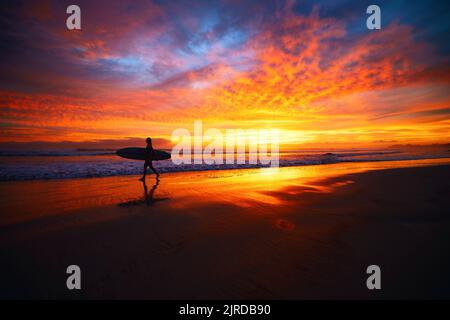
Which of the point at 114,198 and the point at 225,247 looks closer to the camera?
the point at 225,247

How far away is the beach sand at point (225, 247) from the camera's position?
2.66m

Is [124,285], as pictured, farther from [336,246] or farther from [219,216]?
[336,246]

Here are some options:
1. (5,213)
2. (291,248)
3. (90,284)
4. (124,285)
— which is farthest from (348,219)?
(5,213)

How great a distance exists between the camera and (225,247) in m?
3.68

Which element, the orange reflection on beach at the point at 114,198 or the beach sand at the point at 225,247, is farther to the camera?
the orange reflection on beach at the point at 114,198

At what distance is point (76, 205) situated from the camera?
6262 millimetres

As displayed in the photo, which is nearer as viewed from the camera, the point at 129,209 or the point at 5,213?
the point at 5,213

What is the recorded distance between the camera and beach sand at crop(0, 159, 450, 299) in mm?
2656

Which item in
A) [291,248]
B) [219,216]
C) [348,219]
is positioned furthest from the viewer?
[219,216]

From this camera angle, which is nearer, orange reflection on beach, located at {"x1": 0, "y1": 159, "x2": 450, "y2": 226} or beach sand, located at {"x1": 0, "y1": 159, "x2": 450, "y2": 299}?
beach sand, located at {"x1": 0, "y1": 159, "x2": 450, "y2": 299}

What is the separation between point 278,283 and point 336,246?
163 cm
